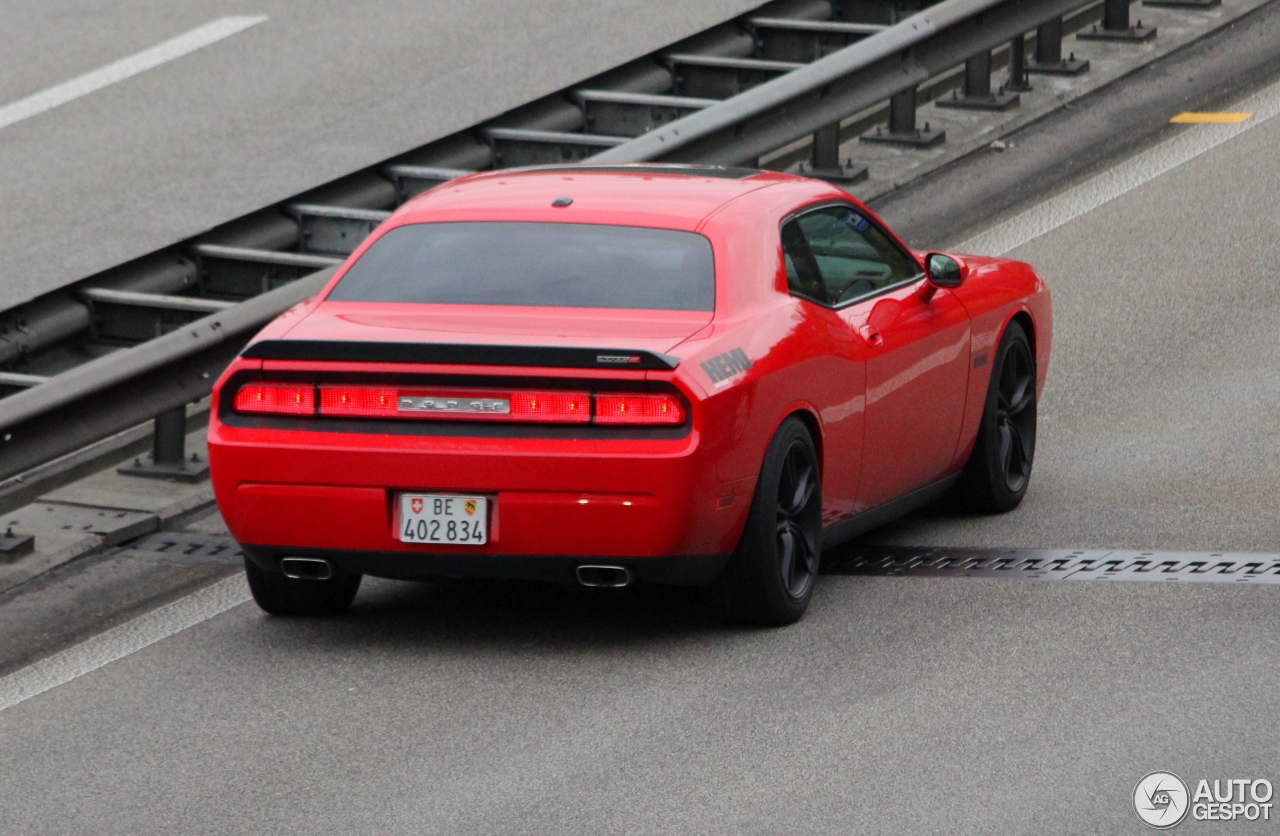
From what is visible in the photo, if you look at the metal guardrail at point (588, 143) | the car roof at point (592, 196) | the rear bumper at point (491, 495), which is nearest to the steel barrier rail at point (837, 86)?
the metal guardrail at point (588, 143)

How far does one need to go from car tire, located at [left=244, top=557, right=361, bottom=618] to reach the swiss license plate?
0.66 m

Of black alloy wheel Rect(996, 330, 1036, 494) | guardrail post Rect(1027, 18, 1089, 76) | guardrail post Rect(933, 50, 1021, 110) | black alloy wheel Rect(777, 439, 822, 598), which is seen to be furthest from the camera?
guardrail post Rect(1027, 18, 1089, 76)

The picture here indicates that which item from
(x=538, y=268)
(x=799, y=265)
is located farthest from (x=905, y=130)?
(x=538, y=268)

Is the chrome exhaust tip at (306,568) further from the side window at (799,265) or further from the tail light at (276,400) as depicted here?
the side window at (799,265)

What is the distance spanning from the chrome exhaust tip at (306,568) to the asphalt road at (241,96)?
15.0 ft

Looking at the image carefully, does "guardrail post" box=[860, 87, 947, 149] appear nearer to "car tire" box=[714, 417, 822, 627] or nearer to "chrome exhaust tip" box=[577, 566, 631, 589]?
"car tire" box=[714, 417, 822, 627]

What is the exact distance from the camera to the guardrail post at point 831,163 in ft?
44.4

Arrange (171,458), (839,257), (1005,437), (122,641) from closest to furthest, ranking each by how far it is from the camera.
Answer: (122,641) < (839,257) < (1005,437) < (171,458)

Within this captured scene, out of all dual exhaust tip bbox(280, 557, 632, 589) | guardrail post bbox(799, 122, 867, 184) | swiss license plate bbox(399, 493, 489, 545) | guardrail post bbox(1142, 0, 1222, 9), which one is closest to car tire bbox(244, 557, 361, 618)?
dual exhaust tip bbox(280, 557, 632, 589)

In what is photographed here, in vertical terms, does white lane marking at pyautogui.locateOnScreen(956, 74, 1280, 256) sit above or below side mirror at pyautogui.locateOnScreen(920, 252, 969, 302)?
below

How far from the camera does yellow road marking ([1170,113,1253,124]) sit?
1478 centimetres

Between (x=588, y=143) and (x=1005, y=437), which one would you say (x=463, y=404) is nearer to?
(x=1005, y=437)

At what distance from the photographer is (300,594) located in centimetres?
782

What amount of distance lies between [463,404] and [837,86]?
254 inches
